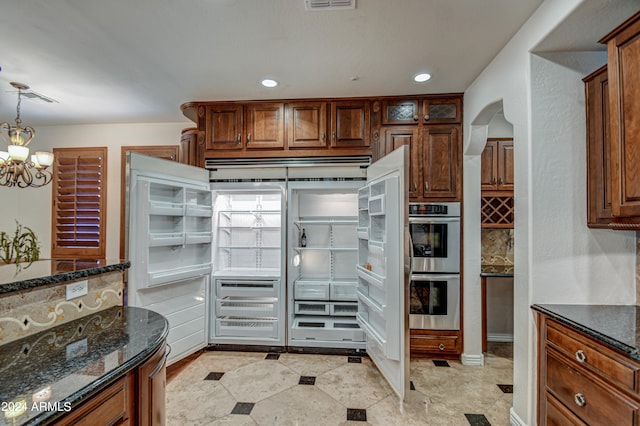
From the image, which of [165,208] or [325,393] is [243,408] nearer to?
[325,393]

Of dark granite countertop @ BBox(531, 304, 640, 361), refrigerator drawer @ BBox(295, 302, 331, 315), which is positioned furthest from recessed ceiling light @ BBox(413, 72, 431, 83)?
refrigerator drawer @ BBox(295, 302, 331, 315)

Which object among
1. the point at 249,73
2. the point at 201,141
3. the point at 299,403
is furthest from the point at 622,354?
the point at 201,141

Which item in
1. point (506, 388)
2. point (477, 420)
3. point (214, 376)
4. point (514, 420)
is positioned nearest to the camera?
point (514, 420)

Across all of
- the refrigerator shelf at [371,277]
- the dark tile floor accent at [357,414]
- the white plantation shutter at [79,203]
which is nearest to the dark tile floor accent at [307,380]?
the dark tile floor accent at [357,414]

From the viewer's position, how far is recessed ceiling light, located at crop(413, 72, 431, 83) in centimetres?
253

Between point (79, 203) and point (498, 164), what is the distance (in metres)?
5.26

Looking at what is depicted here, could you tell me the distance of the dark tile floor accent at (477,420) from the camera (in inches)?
77.3

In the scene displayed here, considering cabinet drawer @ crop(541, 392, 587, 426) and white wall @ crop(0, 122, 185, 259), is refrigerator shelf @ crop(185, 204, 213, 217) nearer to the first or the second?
white wall @ crop(0, 122, 185, 259)

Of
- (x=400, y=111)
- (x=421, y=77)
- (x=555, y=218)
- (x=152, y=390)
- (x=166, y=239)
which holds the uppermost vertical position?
(x=421, y=77)

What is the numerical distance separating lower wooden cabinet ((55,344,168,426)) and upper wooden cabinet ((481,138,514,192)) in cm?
338

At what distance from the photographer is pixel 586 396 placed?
1.34m

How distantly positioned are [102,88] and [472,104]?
3555 mm

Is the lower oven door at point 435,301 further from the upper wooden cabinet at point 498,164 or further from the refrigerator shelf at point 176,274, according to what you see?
the refrigerator shelf at point 176,274

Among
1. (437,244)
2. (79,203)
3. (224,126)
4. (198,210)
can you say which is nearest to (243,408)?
(198,210)
